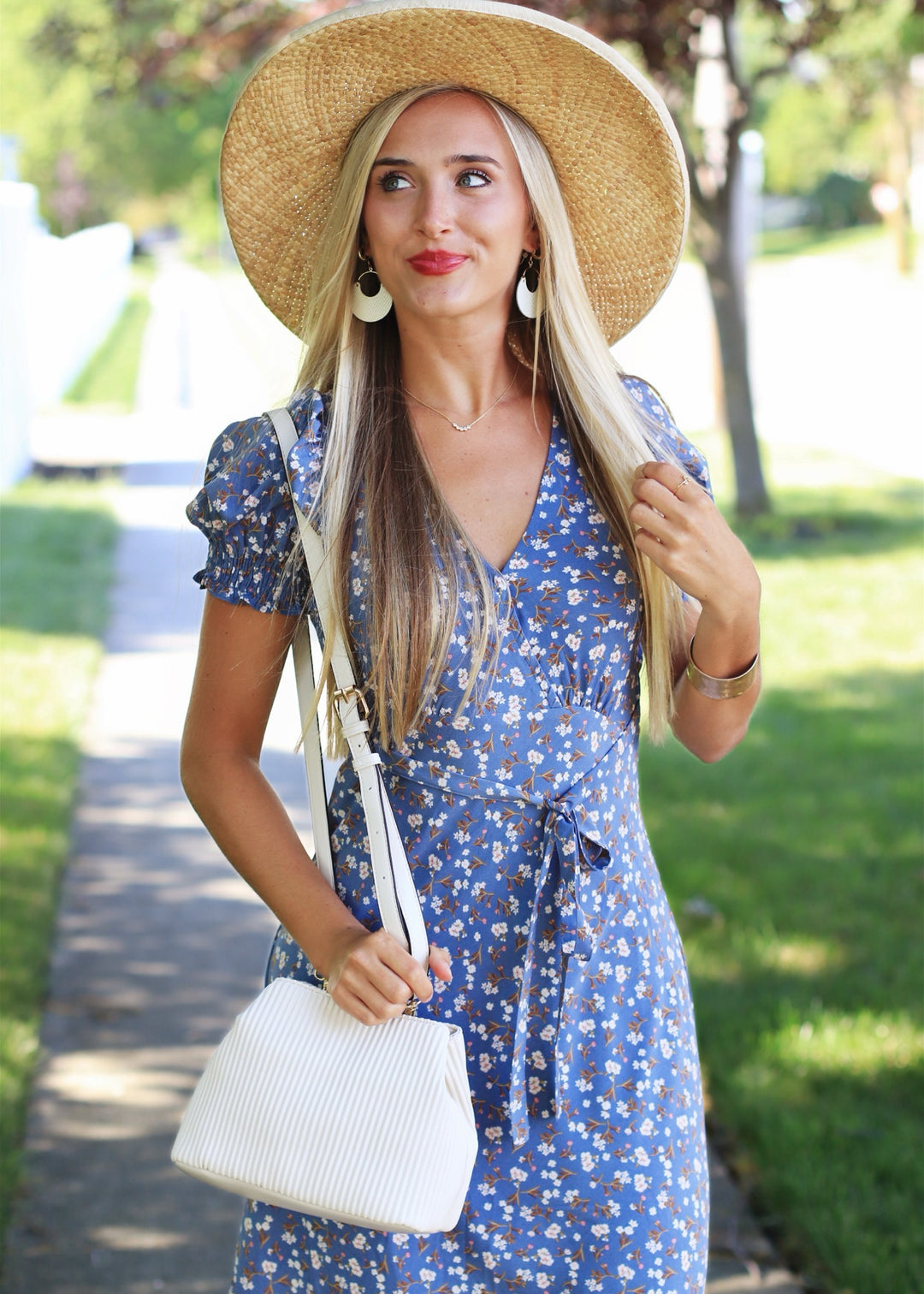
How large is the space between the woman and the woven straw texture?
0.19ft

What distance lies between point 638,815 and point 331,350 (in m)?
0.79

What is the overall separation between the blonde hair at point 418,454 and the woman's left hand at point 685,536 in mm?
110

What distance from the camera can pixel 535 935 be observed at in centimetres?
198

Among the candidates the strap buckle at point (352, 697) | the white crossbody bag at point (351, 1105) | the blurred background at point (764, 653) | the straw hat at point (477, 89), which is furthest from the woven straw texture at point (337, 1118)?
the blurred background at point (764, 653)

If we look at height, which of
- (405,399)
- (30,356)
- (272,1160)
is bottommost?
(30,356)

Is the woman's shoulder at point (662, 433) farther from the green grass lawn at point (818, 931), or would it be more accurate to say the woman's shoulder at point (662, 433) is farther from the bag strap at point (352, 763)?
the green grass lawn at point (818, 931)

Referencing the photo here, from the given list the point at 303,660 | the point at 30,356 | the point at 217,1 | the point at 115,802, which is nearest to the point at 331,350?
the point at 303,660

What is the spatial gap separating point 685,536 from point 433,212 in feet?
1.74

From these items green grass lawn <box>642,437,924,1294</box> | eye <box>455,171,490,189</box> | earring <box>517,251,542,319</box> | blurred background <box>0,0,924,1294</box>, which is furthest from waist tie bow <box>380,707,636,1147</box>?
green grass lawn <box>642,437,924,1294</box>

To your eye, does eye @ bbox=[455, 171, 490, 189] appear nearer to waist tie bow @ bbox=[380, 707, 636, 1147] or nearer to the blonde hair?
the blonde hair

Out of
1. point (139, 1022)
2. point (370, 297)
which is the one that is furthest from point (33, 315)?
point (370, 297)

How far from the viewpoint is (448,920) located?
2.01 metres

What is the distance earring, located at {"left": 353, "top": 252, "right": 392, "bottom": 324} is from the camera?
2.16m

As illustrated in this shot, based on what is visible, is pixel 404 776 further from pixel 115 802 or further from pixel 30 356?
pixel 30 356
